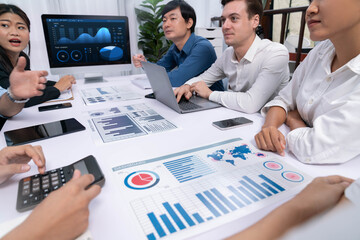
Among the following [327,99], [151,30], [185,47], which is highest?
[151,30]

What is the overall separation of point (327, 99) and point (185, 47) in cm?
133

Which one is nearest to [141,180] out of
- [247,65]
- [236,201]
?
[236,201]

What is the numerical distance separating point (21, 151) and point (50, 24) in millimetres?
1388

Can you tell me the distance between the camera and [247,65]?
1.30 m

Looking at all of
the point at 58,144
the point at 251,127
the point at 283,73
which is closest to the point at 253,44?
the point at 283,73

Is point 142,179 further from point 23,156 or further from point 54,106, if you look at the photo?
point 54,106

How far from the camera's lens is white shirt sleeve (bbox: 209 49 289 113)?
3.47 feet

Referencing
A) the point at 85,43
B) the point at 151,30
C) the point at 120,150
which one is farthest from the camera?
the point at 151,30

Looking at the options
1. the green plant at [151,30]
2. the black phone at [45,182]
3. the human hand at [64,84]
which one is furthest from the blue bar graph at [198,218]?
the green plant at [151,30]

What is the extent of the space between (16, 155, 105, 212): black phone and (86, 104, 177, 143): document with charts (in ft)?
0.68

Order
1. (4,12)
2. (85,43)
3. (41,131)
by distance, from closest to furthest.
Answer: (41,131)
(4,12)
(85,43)

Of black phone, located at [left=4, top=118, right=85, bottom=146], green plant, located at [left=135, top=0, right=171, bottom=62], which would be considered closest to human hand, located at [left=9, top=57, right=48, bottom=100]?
black phone, located at [left=4, top=118, right=85, bottom=146]

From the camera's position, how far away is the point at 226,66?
1508 millimetres

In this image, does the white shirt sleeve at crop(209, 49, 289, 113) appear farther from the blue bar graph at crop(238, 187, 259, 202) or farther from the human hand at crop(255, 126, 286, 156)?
the blue bar graph at crop(238, 187, 259, 202)
